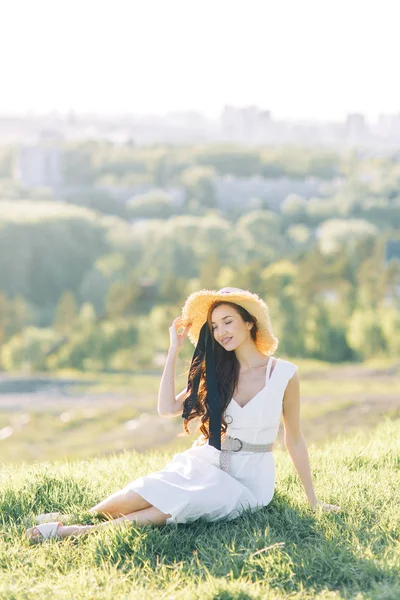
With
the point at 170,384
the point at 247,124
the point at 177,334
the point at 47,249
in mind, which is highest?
the point at 247,124

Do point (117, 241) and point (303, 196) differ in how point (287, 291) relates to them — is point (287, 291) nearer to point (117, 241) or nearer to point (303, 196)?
point (117, 241)

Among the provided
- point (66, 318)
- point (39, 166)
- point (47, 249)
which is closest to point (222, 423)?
point (66, 318)

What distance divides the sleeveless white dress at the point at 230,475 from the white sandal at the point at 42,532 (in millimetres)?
230

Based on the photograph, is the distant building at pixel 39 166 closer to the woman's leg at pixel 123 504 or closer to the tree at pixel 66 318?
the tree at pixel 66 318

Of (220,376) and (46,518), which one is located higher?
(220,376)

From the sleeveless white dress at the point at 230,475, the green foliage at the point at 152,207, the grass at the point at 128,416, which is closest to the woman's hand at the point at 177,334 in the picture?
the sleeveless white dress at the point at 230,475

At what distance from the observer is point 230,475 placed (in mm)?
2449

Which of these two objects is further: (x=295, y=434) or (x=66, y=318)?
(x=66, y=318)

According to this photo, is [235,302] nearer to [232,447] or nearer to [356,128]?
[232,447]

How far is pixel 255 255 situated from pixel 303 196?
46.6 feet

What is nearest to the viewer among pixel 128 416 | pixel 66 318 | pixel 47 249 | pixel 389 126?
pixel 128 416

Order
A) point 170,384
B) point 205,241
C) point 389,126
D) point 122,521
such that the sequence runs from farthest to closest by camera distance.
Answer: point 389,126 < point 205,241 < point 170,384 < point 122,521

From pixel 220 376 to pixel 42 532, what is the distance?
673mm

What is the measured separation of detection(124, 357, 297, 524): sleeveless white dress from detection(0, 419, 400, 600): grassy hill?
5 centimetres
